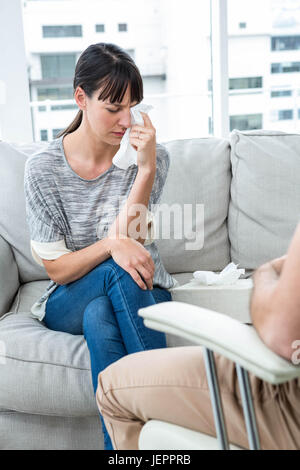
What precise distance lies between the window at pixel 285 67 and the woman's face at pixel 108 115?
91.4 inches

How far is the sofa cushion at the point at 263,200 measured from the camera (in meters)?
1.91

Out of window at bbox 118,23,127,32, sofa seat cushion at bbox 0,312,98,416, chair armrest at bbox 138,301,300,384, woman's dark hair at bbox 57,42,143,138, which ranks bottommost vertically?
sofa seat cushion at bbox 0,312,98,416

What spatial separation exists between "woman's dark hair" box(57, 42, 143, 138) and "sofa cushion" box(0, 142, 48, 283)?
0.52 m

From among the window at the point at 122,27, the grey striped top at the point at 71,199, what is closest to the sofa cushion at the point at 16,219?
the grey striped top at the point at 71,199

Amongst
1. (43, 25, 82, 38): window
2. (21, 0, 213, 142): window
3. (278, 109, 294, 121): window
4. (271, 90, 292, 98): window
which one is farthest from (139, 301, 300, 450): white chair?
(271, 90, 292, 98): window

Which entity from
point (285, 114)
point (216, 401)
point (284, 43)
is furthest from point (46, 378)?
point (285, 114)

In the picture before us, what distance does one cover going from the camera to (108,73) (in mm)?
1506

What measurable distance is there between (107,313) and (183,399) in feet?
1.53

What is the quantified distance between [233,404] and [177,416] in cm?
10

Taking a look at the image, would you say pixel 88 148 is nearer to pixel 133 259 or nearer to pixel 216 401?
pixel 133 259

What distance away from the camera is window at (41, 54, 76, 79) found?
9.79ft

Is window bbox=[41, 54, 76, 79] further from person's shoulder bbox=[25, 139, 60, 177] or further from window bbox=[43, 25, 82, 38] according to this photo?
person's shoulder bbox=[25, 139, 60, 177]

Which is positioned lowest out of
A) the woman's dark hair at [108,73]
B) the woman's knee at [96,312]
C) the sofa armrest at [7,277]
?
the sofa armrest at [7,277]

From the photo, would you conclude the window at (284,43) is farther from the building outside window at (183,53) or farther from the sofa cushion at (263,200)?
the sofa cushion at (263,200)
